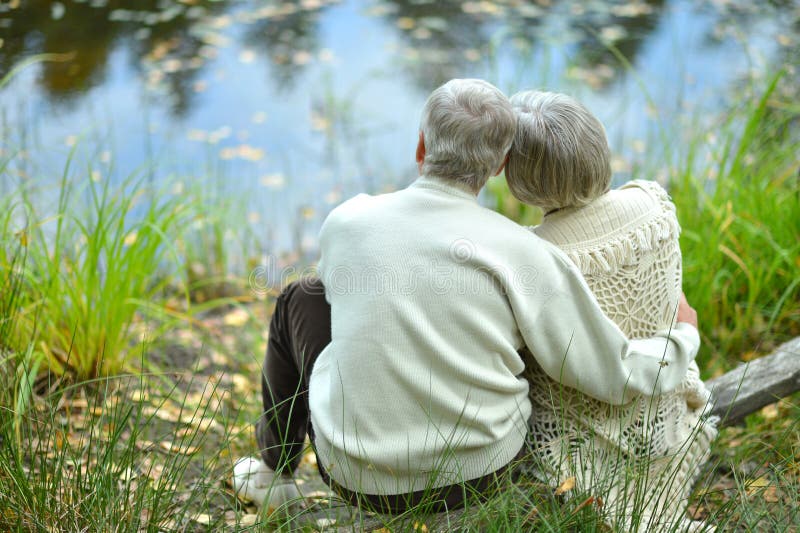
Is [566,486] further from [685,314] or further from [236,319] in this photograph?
[236,319]

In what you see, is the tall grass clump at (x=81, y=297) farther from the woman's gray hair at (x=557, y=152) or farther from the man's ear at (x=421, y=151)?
the woman's gray hair at (x=557, y=152)

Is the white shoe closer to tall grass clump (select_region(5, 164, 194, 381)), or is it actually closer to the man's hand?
tall grass clump (select_region(5, 164, 194, 381))

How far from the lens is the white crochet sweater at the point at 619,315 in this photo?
1.76 m

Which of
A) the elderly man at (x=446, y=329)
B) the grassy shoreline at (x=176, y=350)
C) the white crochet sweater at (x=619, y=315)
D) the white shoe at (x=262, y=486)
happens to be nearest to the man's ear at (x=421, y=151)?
the elderly man at (x=446, y=329)

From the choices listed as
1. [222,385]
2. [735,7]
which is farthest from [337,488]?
[735,7]

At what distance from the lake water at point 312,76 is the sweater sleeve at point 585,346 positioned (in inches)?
93.6

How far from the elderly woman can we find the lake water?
A: 2.25 metres

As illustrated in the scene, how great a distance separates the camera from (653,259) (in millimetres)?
1823

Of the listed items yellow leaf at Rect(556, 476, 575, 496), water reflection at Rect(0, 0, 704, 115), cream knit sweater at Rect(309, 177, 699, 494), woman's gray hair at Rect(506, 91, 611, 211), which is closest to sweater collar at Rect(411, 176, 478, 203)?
cream knit sweater at Rect(309, 177, 699, 494)

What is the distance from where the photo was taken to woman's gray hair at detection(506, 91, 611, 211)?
1675 mm

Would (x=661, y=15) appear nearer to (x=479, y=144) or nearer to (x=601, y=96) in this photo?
(x=601, y=96)

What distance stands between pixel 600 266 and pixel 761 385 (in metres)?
0.82

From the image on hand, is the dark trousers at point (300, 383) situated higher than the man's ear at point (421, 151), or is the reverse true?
the man's ear at point (421, 151)

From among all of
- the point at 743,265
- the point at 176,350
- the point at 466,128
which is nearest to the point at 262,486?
the point at 466,128
